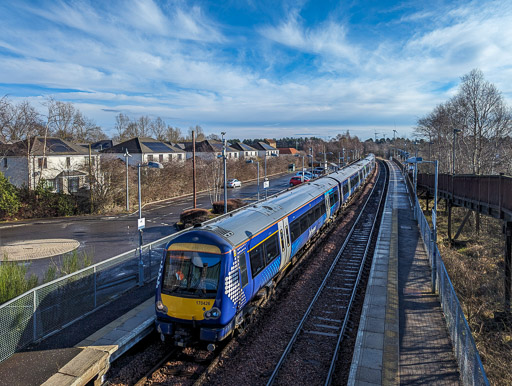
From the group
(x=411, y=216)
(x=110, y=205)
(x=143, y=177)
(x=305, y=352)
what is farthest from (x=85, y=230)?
(x=411, y=216)

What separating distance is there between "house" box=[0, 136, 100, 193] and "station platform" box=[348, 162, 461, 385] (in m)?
28.5

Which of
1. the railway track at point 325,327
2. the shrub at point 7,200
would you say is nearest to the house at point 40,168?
the shrub at point 7,200

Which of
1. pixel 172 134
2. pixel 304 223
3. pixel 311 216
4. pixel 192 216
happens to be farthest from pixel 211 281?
pixel 172 134

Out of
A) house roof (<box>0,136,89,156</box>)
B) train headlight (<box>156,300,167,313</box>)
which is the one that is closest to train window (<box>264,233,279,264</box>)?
train headlight (<box>156,300,167,313</box>)

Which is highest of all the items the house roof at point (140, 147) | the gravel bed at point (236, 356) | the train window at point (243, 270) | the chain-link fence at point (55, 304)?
the house roof at point (140, 147)

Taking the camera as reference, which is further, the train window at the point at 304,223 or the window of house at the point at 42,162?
the window of house at the point at 42,162

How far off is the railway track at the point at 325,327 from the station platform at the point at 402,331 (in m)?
0.54

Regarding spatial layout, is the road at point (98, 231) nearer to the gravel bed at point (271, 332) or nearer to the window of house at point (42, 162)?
the window of house at point (42, 162)

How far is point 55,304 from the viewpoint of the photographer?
32.5 feet

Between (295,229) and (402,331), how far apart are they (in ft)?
18.9

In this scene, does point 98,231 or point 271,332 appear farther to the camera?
point 98,231

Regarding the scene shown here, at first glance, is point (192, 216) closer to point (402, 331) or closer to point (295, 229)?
point (295, 229)

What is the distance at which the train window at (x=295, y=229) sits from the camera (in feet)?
47.4

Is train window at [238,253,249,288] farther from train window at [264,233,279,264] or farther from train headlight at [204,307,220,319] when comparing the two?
train window at [264,233,279,264]
